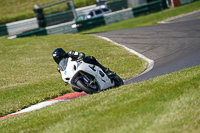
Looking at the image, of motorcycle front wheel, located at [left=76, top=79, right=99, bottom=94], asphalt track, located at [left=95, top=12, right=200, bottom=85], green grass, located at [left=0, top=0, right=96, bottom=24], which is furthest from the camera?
green grass, located at [left=0, top=0, right=96, bottom=24]

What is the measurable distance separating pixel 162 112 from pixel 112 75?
4.19m

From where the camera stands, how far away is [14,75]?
50.8 ft

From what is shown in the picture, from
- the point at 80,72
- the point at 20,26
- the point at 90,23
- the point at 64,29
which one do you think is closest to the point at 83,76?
the point at 80,72

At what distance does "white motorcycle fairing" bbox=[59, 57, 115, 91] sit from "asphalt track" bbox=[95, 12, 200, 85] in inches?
102

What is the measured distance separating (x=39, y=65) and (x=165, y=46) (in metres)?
6.78

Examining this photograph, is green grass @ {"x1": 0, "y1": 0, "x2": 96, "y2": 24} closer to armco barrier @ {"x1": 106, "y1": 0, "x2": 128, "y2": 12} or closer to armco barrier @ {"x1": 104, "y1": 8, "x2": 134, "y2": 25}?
armco barrier @ {"x1": 106, "y1": 0, "x2": 128, "y2": 12}

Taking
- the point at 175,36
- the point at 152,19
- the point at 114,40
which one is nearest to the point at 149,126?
the point at 175,36

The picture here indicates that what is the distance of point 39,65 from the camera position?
17.0 meters

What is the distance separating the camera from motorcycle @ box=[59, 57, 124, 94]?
27.8ft

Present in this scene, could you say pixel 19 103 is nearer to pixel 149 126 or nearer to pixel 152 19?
pixel 149 126

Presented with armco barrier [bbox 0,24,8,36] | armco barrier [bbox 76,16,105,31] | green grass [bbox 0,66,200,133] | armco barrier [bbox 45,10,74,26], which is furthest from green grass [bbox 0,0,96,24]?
green grass [bbox 0,66,200,133]

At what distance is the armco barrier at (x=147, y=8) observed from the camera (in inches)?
1418

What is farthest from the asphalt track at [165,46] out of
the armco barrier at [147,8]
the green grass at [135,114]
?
the armco barrier at [147,8]

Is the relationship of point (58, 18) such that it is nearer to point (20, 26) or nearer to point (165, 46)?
point (20, 26)
